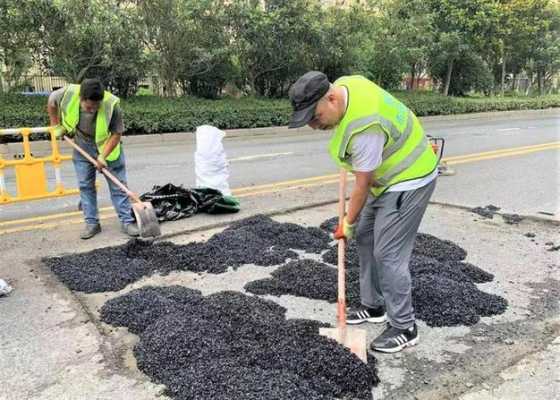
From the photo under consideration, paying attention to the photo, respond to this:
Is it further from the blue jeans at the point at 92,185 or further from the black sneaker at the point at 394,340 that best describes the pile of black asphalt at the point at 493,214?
the blue jeans at the point at 92,185

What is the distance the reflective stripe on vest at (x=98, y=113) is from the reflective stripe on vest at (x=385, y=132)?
2.99 meters

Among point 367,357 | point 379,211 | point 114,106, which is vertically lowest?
point 367,357

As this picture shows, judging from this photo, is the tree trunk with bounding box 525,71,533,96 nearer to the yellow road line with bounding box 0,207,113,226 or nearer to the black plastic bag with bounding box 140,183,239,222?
the black plastic bag with bounding box 140,183,239,222

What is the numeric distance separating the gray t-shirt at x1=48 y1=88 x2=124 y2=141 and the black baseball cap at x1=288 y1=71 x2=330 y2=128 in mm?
2964

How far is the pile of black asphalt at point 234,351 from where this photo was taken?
2.71 metres

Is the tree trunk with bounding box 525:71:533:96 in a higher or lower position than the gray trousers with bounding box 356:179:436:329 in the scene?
higher

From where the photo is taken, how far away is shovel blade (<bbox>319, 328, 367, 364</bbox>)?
3.05 m

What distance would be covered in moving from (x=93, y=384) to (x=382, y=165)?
1911 mm

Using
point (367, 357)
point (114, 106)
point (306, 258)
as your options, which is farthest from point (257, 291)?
point (114, 106)

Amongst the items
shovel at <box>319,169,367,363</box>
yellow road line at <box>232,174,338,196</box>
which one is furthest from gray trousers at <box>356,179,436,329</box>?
yellow road line at <box>232,174,338,196</box>

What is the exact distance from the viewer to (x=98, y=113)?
5273 millimetres

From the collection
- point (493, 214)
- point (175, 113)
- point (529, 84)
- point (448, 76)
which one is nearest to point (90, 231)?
point (493, 214)

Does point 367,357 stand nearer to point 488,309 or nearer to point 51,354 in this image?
point 488,309

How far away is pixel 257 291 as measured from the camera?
159 inches
